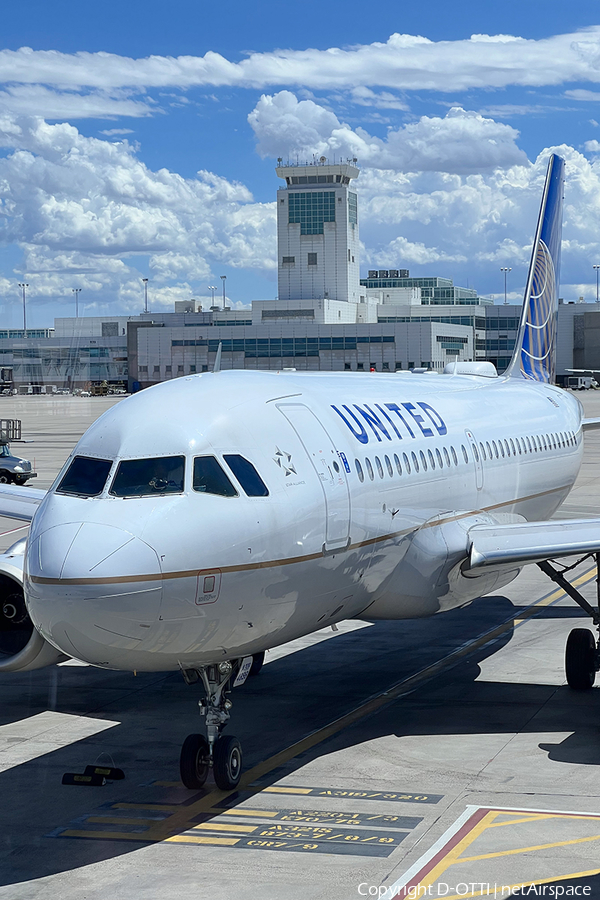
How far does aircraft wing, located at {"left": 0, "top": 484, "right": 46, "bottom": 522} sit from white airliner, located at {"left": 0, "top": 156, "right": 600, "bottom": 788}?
5cm

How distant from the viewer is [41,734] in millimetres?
16109

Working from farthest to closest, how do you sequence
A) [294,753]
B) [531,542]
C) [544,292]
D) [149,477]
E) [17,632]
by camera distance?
[544,292]
[531,542]
[17,632]
[294,753]
[149,477]

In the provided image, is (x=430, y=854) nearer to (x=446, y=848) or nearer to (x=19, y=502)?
(x=446, y=848)

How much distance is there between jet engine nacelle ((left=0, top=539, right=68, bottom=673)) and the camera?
1587 cm

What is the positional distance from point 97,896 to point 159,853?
3.68 ft

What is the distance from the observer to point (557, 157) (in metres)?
31.2

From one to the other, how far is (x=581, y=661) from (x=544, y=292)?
48.6ft

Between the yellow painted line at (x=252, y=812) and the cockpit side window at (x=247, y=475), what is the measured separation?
142 inches

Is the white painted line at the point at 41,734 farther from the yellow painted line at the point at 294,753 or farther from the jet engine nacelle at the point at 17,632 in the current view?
the yellow painted line at the point at 294,753

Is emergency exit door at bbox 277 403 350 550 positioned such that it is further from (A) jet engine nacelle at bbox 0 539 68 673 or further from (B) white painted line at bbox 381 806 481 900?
(A) jet engine nacelle at bbox 0 539 68 673

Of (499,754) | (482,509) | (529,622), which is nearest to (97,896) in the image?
(499,754)

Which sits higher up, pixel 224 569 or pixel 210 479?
pixel 210 479

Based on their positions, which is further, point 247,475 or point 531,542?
point 531,542

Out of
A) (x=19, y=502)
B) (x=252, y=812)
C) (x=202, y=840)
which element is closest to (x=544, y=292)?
(x=19, y=502)
